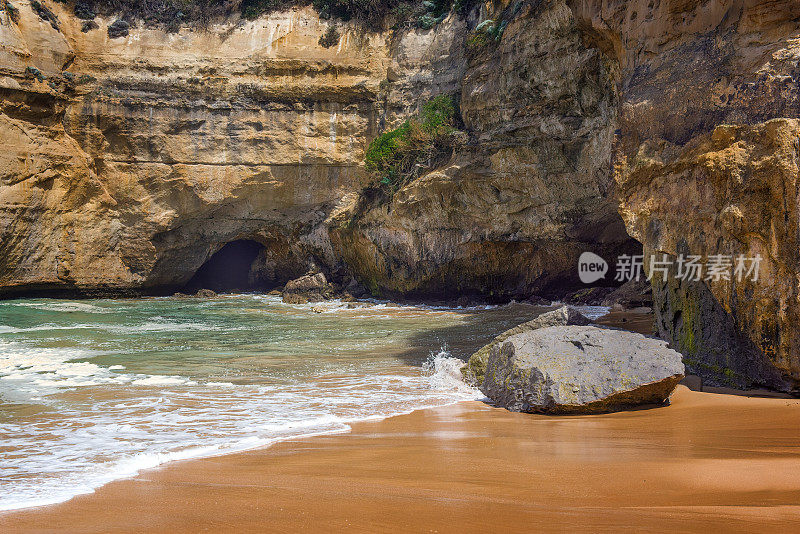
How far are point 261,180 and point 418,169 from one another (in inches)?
242

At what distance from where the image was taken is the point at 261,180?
19516mm

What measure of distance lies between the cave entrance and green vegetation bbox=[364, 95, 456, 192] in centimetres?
860

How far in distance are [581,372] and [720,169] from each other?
7.52 feet

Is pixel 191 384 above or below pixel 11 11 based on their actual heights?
below

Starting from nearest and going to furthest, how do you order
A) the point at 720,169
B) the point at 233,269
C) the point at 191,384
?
the point at 720,169 → the point at 191,384 → the point at 233,269

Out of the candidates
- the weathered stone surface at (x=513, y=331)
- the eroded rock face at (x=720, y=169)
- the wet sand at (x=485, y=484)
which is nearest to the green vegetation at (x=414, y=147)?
the eroded rock face at (x=720, y=169)

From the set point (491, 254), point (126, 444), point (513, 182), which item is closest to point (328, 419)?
point (126, 444)

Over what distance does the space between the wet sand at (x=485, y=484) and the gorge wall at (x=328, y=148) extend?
10.4ft

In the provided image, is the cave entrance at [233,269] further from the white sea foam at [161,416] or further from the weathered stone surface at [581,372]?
the weathered stone surface at [581,372]

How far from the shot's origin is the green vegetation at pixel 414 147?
15391 mm

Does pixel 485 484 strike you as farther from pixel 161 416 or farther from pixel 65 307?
pixel 65 307

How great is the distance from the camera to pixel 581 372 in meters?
4.43

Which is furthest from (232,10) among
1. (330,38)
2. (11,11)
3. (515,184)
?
(515,184)

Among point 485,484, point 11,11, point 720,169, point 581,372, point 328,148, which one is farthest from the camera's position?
point 328,148
